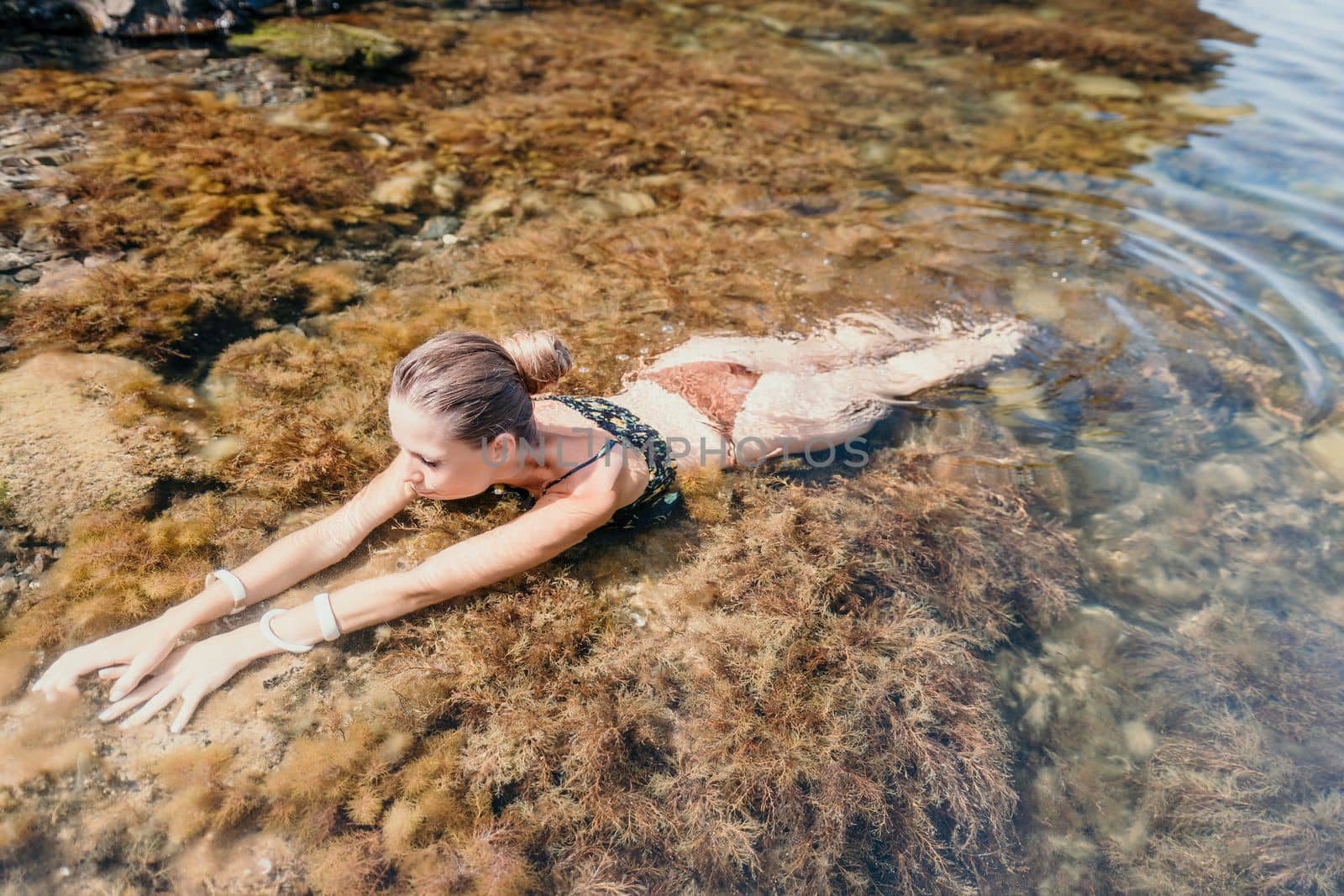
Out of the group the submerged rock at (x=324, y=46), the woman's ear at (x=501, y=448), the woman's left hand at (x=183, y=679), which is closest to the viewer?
the woman's left hand at (x=183, y=679)

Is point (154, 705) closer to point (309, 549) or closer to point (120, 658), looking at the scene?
point (120, 658)

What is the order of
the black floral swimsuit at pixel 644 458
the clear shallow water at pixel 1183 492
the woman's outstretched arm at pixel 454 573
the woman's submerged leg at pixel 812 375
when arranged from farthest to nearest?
the woman's submerged leg at pixel 812 375
the black floral swimsuit at pixel 644 458
the clear shallow water at pixel 1183 492
the woman's outstretched arm at pixel 454 573

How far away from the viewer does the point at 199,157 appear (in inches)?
207

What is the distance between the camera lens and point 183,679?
267 centimetres

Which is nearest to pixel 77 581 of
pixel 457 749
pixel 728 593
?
pixel 457 749

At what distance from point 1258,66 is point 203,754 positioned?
473 inches

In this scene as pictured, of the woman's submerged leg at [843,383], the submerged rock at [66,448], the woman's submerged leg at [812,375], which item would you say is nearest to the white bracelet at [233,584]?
the submerged rock at [66,448]

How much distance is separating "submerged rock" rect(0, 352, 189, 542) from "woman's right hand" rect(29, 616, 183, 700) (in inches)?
24.5

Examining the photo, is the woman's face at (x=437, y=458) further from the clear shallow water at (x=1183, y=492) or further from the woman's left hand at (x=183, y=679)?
the clear shallow water at (x=1183, y=492)

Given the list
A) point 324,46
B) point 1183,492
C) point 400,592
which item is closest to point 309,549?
point 400,592

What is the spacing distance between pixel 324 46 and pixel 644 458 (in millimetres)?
6161

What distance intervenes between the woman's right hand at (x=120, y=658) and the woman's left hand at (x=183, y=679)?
0.11ft

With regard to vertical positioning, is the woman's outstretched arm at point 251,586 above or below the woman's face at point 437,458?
below

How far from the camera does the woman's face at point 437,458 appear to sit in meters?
2.55
